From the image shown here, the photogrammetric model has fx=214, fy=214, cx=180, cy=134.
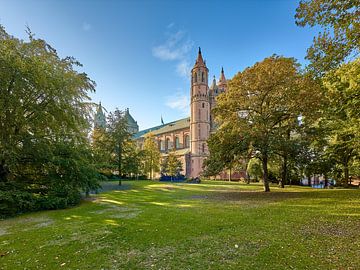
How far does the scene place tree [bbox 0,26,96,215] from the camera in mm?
11414

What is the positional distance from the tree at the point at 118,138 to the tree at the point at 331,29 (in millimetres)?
23219

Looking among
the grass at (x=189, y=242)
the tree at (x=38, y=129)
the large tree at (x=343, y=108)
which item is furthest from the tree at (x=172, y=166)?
the grass at (x=189, y=242)

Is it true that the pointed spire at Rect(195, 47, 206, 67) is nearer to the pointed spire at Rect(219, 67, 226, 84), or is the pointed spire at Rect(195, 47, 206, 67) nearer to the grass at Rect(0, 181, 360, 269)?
the pointed spire at Rect(219, 67, 226, 84)

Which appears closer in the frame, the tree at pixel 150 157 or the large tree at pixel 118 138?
the large tree at pixel 118 138

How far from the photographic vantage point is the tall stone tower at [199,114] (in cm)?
5166

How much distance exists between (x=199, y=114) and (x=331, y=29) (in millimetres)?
45509

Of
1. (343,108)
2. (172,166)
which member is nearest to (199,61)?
(172,166)

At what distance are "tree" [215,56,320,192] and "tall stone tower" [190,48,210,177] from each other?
3367cm

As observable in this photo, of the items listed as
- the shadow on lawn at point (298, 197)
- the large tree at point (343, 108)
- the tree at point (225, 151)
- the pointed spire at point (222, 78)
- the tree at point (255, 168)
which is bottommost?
the shadow on lawn at point (298, 197)

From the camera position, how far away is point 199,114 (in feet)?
173

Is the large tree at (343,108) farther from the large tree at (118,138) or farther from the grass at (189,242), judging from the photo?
the large tree at (118,138)

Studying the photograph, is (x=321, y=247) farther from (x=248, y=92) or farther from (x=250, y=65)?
(x=250, y=65)

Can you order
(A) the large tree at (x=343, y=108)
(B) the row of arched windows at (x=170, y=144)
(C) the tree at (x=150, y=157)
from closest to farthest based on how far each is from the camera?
(A) the large tree at (x=343, y=108), (C) the tree at (x=150, y=157), (B) the row of arched windows at (x=170, y=144)

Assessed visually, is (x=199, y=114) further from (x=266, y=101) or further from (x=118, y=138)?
(x=266, y=101)
